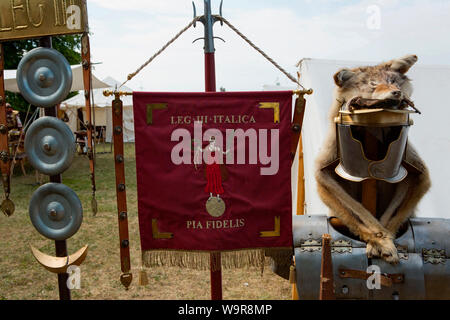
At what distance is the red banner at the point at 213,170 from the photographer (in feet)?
7.27

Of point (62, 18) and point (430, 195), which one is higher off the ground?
Result: point (62, 18)

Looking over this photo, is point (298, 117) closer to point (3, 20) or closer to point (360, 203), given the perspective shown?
point (360, 203)

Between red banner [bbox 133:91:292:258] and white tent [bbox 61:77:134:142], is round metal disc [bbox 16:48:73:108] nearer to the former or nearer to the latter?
red banner [bbox 133:91:292:258]

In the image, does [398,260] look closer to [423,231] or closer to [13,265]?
[423,231]

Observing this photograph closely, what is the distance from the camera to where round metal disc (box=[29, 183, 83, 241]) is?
2309mm

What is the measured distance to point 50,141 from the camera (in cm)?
224

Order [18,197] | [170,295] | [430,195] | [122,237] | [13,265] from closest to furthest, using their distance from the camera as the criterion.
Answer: [122,237] → [430,195] → [170,295] → [13,265] → [18,197]

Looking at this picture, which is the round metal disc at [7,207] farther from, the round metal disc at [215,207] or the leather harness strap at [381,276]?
the leather harness strap at [381,276]

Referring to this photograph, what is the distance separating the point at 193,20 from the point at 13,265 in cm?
379

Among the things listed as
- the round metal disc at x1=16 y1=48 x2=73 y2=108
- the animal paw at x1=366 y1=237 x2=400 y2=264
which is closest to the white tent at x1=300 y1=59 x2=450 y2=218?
the animal paw at x1=366 y1=237 x2=400 y2=264

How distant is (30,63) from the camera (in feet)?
7.32

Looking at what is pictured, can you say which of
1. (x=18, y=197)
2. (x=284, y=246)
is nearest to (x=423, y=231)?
(x=284, y=246)

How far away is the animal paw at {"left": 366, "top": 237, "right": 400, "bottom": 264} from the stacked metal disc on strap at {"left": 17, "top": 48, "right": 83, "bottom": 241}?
180 cm
